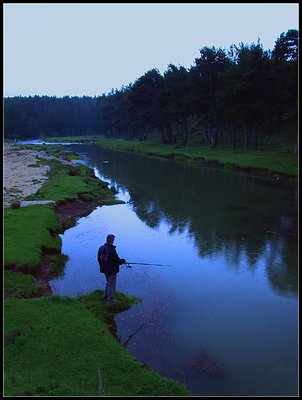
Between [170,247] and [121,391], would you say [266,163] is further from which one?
[121,391]

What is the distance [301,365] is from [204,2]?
1073cm

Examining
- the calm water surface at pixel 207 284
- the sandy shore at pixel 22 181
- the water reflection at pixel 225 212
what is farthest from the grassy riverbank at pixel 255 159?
the sandy shore at pixel 22 181

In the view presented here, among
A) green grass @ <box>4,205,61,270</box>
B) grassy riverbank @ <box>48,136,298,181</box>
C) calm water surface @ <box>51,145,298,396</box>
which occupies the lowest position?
calm water surface @ <box>51,145,298,396</box>

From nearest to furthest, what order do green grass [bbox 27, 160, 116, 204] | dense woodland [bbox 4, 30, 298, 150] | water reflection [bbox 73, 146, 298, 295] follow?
water reflection [bbox 73, 146, 298, 295], green grass [bbox 27, 160, 116, 204], dense woodland [bbox 4, 30, 298, 150]

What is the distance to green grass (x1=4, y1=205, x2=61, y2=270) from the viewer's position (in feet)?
69.5

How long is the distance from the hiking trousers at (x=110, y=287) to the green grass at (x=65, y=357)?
1.25 m

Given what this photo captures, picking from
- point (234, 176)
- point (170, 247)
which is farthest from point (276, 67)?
point (170, 247)

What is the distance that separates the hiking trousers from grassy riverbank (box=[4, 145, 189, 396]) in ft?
0.97

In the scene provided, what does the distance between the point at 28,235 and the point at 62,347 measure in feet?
43.8

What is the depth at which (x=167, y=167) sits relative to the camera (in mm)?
69750

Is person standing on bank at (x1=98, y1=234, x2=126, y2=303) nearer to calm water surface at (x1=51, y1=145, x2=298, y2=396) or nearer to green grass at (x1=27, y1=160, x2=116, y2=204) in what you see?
calm water surface at (x1=51, y1=145, x2=298, y2=396)

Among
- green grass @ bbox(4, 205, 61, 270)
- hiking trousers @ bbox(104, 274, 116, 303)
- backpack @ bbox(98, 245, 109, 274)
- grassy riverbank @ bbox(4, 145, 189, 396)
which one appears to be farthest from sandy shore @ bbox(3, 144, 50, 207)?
backpack @ bbox(98, 245, 109, 274)

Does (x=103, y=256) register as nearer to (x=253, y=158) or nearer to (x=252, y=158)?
(x=253, y=158)

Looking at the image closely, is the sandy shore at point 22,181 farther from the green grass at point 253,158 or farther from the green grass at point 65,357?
the green grass at point 253,158
